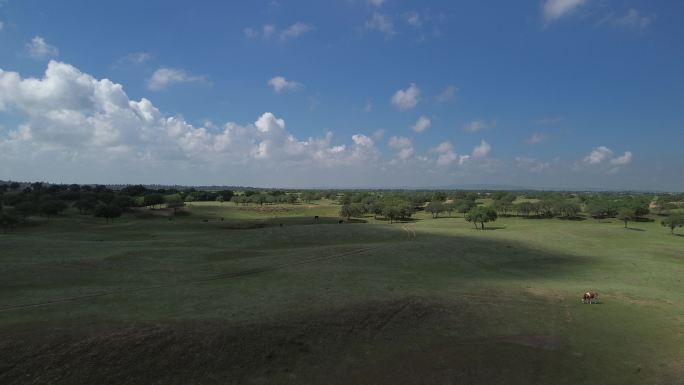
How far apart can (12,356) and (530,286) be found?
41.6 meters

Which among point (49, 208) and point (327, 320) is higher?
point (49, 208)

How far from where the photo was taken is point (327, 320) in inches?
972

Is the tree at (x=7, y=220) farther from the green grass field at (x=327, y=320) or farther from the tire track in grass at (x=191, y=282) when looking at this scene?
the tire track in grass at (x=191, y=282)

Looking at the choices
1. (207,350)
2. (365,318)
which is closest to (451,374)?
(365,318)

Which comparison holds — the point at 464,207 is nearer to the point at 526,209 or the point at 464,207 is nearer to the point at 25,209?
the point at 526,209

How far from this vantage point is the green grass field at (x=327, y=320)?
19.3 meters

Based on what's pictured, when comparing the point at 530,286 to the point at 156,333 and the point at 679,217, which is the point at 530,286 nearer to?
the point at 156,333

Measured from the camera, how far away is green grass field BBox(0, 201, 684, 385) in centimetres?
1928

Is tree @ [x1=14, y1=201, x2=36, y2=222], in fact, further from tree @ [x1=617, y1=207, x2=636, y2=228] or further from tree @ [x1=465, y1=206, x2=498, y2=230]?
tree @ [x1=617, y1=207, x2=636, y2=228]

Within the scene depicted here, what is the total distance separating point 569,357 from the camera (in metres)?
21.2

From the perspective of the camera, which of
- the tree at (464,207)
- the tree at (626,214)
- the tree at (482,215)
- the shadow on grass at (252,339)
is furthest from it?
the tree at (464,207)

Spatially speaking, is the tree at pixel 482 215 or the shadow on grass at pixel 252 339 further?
the tree at pixel 482 215

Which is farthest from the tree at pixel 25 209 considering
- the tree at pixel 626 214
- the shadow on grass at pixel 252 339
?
the tree at pixel 626 214

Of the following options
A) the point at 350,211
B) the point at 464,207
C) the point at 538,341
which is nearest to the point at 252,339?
the point at 538,341
